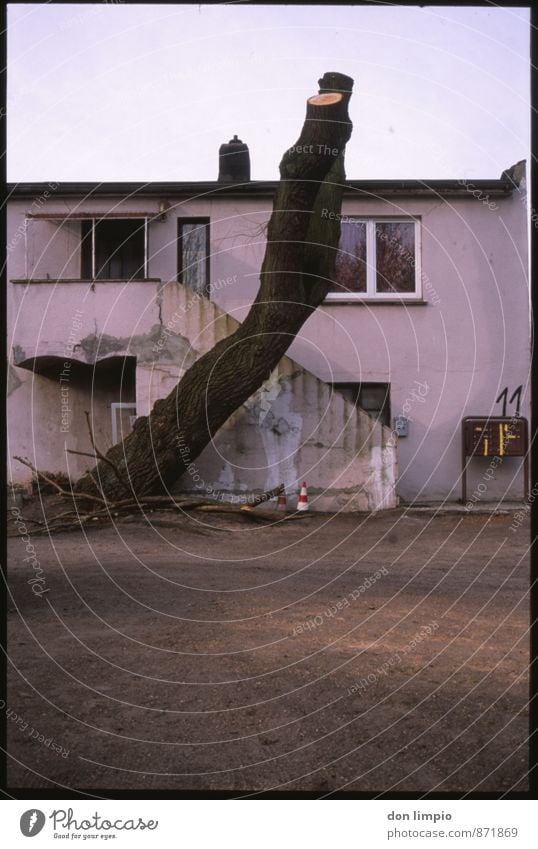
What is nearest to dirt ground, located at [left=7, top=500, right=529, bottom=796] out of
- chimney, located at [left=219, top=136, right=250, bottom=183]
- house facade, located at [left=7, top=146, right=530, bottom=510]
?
house facade, located at [left=7, top=146, right=530, bottom=510]

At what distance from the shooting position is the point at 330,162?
10.8 m

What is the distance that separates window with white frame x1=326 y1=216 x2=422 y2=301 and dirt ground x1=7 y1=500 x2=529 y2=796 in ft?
27.5

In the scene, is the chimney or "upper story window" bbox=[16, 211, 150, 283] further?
the chimney

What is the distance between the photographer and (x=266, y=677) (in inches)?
172

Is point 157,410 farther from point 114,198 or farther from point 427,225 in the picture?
point 427,225

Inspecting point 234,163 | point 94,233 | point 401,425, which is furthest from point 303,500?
point 234,163

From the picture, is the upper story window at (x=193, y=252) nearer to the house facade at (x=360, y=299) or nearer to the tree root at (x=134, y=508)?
the house facade at (x=360, y=299)

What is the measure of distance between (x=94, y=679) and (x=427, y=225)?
1290cm

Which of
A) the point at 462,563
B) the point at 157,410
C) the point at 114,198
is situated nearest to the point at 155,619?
the point at 462,563

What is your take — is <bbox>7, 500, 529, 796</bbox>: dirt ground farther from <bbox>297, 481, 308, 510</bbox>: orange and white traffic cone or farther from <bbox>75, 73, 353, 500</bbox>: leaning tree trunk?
<bbox>297, 481, 308, 510</bbox>: orange and white traffic cone

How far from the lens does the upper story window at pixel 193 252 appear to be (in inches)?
631
